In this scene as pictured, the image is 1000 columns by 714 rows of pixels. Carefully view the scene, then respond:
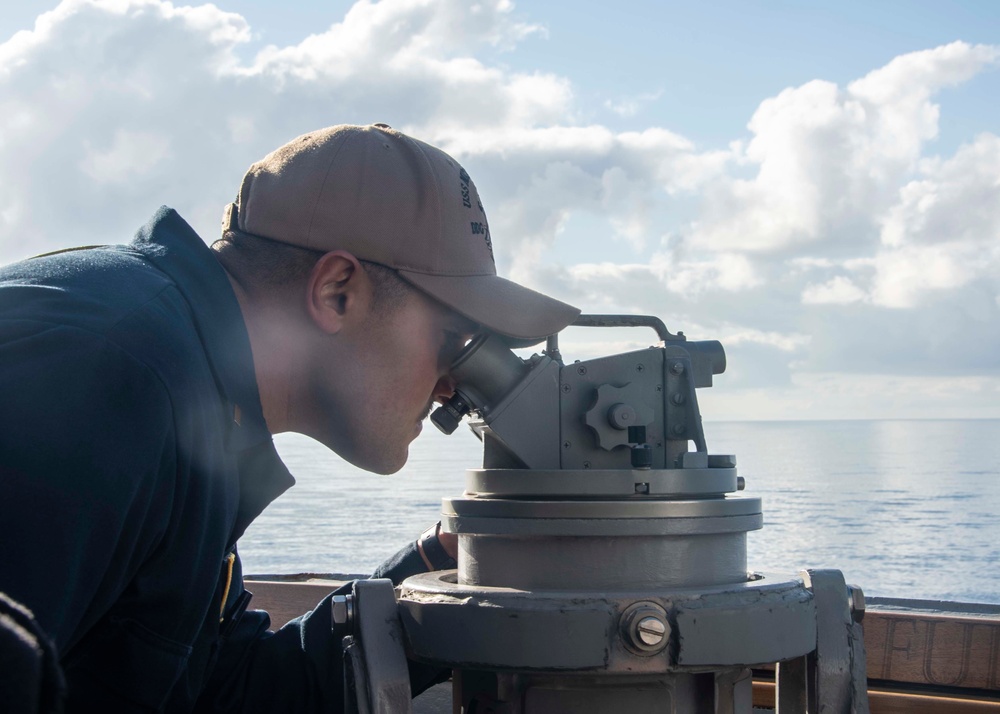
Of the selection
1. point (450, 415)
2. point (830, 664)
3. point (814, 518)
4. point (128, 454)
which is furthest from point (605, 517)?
point (814, 518)

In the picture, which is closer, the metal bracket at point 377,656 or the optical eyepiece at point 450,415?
the metal bracket at point 377,656

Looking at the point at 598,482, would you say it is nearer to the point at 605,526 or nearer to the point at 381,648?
the point at 605,526

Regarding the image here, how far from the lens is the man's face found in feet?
4.90

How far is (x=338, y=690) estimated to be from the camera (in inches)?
70.1

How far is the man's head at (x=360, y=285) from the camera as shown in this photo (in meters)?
1.47

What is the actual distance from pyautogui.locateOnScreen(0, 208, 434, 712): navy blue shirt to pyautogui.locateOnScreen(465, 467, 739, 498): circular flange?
34 cm

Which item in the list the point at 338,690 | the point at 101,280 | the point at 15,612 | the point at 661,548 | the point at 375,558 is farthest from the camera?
the point at 375,558

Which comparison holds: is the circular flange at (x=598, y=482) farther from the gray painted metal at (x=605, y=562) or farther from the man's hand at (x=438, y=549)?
the man's hand at (x=438, y=549)

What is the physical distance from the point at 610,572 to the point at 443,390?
391mm

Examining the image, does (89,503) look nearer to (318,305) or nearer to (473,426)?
(318,305)

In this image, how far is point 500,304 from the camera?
1.53 metres

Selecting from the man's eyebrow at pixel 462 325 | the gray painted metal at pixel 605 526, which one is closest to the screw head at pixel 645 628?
the gray painted metal at pixel 605 526

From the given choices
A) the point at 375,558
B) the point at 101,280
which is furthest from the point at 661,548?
the point at 375,558

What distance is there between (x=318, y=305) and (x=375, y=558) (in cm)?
183
